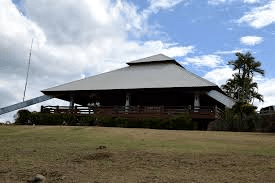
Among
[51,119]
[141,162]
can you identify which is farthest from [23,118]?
[141,162]

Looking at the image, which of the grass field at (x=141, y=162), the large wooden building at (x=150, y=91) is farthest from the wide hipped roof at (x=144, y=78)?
the grass field at (x=141, y=162)

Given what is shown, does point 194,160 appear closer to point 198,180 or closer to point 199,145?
point 198,180

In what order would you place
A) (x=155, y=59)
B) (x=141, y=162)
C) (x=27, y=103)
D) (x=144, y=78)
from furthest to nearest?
1. (x=155, y=59)
2. (x=27, y=103)
3. (x=144, y=78)
4. (x=141, y=162)

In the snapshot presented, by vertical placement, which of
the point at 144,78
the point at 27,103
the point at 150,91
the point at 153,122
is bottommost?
the point at 153,122

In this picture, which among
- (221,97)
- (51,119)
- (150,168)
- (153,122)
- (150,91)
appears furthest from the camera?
(150,91)

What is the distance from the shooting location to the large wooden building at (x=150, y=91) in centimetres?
2962

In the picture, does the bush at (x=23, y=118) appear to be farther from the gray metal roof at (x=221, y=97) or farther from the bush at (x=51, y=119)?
the gray metal roof at (x=221, y=97)

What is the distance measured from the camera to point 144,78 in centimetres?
3419

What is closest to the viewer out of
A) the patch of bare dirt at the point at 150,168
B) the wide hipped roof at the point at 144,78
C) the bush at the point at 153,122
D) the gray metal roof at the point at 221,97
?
the patch of bare dirt at the point at 150,168

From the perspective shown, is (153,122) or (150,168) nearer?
(150,168)

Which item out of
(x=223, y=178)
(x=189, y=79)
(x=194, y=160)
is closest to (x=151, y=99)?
(x=189, y=79)

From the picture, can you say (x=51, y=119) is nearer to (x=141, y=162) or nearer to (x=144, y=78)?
(x=144, y=78)

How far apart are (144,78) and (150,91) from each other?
10.0ft

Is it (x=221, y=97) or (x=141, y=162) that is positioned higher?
(x=221, y=97)
